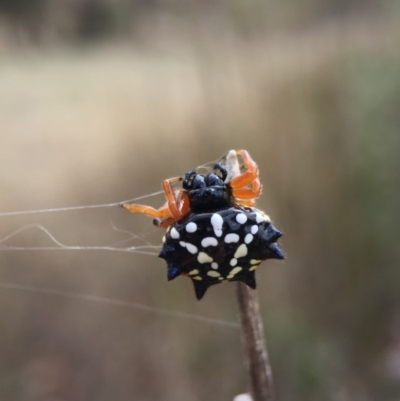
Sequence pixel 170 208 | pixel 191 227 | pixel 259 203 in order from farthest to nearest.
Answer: pixel 259 203
pixel 170 208
pixel 191 227

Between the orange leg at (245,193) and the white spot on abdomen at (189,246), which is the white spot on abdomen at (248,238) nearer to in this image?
the white spot on abdomen at (189,246)

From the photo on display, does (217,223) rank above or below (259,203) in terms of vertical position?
above

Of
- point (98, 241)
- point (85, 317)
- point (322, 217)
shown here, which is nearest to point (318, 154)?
point (322, 217)

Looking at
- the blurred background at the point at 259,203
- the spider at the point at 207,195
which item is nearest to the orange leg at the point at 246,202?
the spider at the point at 207,195

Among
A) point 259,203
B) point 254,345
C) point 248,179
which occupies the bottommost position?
point 259,203

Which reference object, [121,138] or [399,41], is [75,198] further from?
[399,41]

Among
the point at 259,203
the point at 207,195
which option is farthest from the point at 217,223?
the point at 259,203

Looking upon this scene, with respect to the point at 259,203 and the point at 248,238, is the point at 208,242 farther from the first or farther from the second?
the point at 259,203
